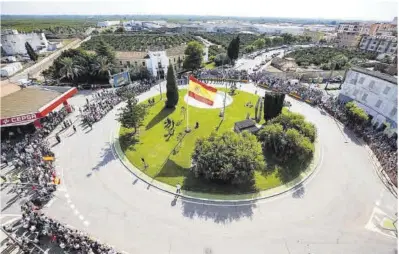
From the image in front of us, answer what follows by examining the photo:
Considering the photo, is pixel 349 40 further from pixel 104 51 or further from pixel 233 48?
pixel 104 51

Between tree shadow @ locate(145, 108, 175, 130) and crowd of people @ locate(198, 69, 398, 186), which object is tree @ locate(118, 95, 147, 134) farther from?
crowd of people @ locate(198, 69, 398, 186)

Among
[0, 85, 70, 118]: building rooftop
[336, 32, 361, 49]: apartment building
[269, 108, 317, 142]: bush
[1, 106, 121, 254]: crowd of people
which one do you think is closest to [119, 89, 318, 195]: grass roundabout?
[269, 108, 317, 142]: bush

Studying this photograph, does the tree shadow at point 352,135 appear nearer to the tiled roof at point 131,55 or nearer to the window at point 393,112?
the window at point 393,112

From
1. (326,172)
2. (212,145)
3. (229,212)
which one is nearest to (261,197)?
(229,212)

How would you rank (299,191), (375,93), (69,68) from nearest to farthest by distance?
(299,191) → (375,93) → (69,68)

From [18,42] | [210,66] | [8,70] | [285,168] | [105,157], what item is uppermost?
[18,42]

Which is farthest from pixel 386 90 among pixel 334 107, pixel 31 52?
pixel 31 52
